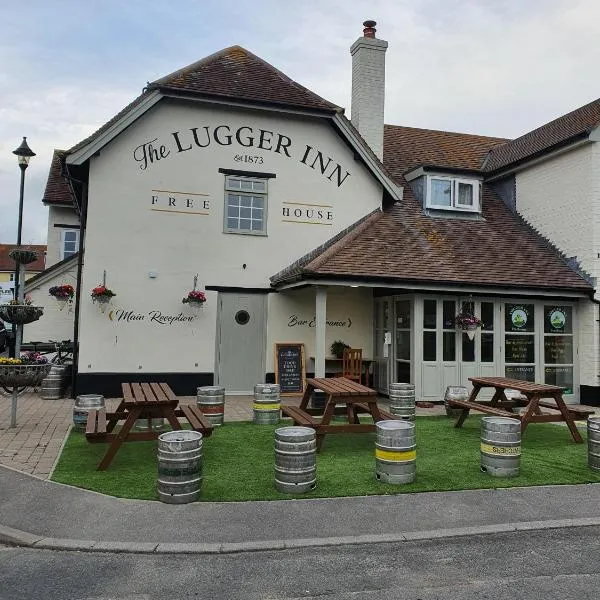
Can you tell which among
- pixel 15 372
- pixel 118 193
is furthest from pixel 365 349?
pixel 15 372

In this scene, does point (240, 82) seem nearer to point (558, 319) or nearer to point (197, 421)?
point (558, 319)

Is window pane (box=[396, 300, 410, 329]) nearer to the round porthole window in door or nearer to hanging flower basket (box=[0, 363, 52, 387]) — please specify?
the round porthole window in door

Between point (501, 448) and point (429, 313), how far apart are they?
6248mm

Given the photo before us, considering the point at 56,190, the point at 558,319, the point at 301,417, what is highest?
the point at 56,190

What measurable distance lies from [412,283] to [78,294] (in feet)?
24.8

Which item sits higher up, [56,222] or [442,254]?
[56,222]

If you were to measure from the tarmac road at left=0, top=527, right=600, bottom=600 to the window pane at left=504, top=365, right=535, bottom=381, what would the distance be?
8.56 metres

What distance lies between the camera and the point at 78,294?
13.1 meters

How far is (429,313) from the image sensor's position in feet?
41.9

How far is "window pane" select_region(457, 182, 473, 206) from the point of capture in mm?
15414

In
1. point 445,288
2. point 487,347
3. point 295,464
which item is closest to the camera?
point 295,464

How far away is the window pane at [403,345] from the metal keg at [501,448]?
19.9ft

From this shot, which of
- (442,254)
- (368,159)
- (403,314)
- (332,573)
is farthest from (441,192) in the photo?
(332,573)

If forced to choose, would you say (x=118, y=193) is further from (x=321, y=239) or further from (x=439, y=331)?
(x=439, y=331)
